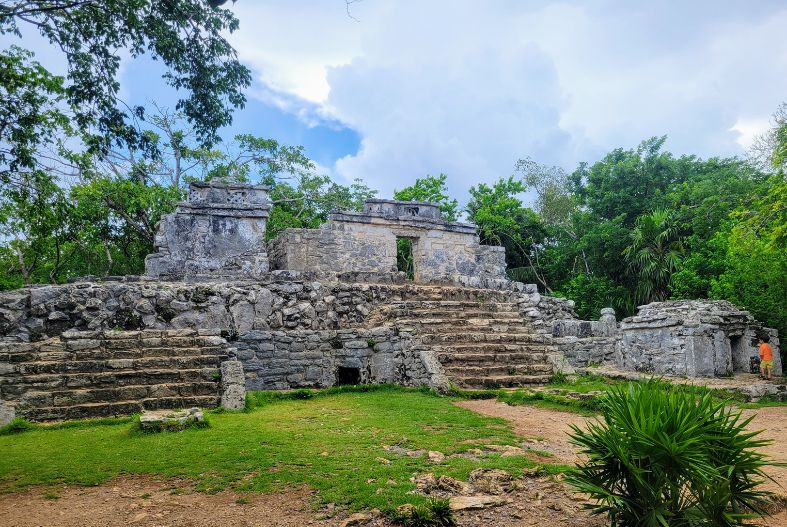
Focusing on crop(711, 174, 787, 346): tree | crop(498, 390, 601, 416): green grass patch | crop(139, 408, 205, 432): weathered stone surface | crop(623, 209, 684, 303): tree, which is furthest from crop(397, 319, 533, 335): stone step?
crop(623, 209, 684, 303): tree

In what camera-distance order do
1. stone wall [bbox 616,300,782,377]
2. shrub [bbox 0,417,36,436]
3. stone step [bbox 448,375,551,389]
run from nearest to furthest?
shrub [bbox 0,417,36,436], stone step [bbox 448,375,551,389], stone wall [bbox 616,300,782,377]

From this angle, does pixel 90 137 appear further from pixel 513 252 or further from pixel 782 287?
pixel 513 252

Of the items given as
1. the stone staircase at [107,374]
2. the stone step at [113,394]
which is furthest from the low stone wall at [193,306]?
the stone step at [113,394]

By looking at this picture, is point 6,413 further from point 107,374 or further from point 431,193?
point 431,193

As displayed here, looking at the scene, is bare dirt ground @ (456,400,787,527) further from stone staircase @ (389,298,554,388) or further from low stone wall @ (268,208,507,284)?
low stone wall @ (268,208,507,284)

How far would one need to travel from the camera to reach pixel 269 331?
9.74 meters

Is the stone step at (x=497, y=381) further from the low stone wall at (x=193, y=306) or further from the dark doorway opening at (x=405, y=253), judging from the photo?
the dark doorway opening at (x=405, y=253)

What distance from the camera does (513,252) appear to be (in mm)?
24984

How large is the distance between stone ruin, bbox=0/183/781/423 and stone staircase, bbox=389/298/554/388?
3 centimetres

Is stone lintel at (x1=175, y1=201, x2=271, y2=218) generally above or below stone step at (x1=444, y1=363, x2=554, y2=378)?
above

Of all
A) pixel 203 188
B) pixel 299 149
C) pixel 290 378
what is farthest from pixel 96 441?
pixel 299 149

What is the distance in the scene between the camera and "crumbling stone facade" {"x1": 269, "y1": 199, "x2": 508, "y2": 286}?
1500cm

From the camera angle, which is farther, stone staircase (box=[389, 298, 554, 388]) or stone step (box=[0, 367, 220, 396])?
stone staircase (box=[389, 298, 554, 388])

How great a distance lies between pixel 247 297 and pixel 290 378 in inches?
85.5
